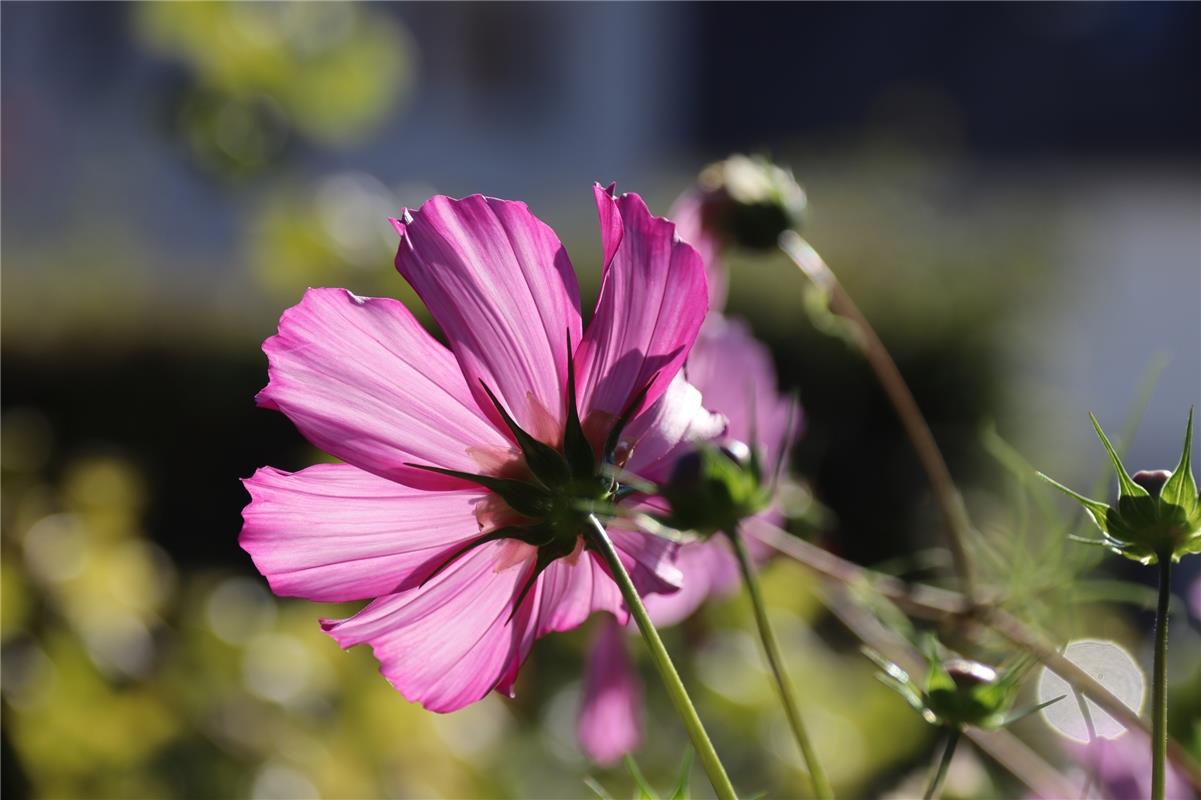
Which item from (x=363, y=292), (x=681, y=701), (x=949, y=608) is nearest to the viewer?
(x=681, y=701)

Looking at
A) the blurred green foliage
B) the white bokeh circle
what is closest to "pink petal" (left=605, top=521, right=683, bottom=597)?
the white bokeh circle

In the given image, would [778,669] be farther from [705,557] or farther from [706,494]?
[705,557]

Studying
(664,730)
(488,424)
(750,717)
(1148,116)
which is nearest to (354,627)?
(488,424)

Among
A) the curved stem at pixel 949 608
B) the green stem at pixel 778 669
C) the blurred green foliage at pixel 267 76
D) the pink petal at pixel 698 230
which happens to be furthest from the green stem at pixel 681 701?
the blurred green foliage at pixel 267 76

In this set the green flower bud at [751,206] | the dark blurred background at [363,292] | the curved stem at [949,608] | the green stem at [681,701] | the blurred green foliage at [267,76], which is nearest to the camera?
the green stem at [681,701]

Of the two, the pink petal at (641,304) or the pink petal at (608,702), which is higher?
the pink petal at (641,304)

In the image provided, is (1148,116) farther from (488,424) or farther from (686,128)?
(488,424)

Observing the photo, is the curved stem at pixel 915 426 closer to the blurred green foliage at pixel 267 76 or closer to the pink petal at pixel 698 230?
the pink petal at pixel 698 230

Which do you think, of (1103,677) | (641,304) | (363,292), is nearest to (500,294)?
(641,304)
